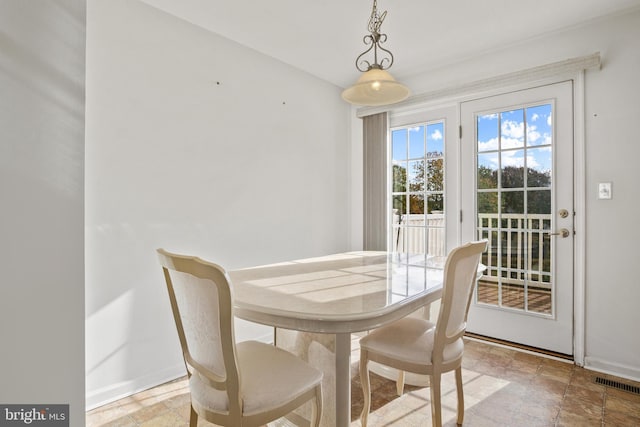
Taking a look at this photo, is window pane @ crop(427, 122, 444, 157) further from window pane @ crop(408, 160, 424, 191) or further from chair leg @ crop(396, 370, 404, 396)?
chair leg @ crop(396, 370, 404, 396)

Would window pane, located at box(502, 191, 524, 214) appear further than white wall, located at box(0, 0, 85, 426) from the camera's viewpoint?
Yes

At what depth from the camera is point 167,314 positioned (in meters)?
2.41

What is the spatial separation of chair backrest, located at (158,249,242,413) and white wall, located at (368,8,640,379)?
8.76 ft

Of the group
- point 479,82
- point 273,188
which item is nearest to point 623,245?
point 479,82

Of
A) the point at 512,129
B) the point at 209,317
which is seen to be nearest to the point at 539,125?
the point at 512,129

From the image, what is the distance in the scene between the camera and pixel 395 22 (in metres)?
2.48

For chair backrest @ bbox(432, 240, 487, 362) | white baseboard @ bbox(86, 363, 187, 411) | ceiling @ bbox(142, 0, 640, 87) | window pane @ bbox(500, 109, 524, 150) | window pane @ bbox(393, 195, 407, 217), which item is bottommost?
white baseboard @ bbox(86, 363, 187, 411)

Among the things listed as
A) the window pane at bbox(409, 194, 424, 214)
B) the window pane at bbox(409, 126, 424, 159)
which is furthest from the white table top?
the window pane at bbox(409, 126, 424, 159)

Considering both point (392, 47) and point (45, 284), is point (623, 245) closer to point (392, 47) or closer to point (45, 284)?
point (392, 47)

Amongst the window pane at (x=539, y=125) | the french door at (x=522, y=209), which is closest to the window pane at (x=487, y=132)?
the french door at (x=522, y=209)

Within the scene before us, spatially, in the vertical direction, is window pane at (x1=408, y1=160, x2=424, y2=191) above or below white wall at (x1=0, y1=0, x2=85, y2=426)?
above

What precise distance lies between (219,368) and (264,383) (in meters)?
0.19

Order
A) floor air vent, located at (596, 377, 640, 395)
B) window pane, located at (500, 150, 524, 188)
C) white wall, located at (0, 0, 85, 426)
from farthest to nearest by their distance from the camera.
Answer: window pane, located at (500, 150, 524, 188)
floor air vent, located at (596, 377, 640, 395)
white wall, located at (0, 0, 85, 426)

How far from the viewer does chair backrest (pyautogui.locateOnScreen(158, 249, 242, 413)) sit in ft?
3.49
